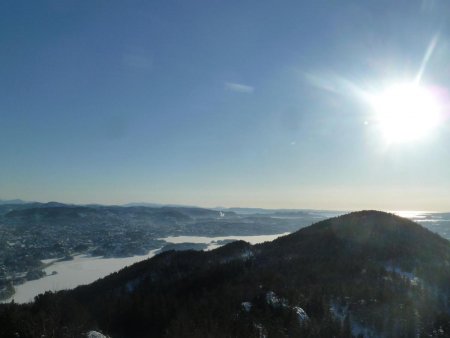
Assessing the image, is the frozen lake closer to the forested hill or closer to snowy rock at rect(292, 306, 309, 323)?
the forested hill

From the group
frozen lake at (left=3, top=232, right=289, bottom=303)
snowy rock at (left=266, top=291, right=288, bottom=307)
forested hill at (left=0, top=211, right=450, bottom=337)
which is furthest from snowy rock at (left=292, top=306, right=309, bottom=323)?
frozen lake at (left=3, top=232, right=289, bottom=303)

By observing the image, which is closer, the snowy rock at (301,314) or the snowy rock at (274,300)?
the snowy rock at (301,314)

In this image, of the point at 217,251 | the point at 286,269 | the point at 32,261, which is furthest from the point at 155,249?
the point at 286,269

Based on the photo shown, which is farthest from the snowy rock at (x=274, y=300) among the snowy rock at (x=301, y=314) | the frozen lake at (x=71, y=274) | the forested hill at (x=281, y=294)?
the frozen lake at (x=71, y=274)

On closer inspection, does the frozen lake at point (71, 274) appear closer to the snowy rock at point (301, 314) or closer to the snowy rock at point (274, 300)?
the snowy rock at point (274, 300)

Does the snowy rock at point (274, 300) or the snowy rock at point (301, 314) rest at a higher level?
the snowy rock at point (274, 300)

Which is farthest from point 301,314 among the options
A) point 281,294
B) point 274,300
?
point 281,294

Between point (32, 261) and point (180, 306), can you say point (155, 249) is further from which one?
point (180, 306)

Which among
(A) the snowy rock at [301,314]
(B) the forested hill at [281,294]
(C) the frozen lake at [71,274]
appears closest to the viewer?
(B) the forested hill at [281,294]
